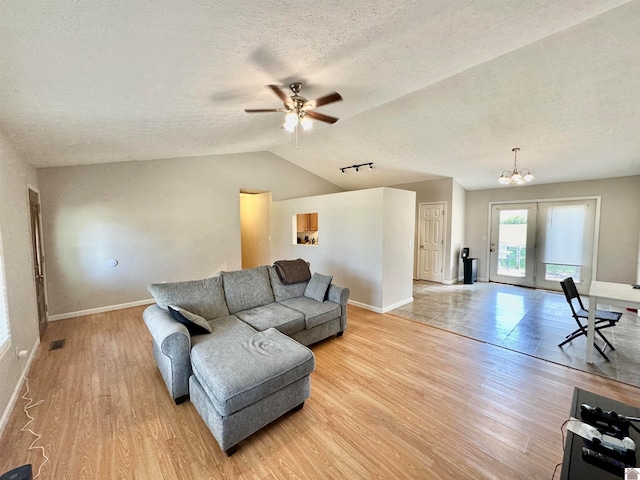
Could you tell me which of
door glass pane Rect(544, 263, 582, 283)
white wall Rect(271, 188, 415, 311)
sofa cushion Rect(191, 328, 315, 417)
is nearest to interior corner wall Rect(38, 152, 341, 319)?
white wall Rect(271, 188, 415, 311)

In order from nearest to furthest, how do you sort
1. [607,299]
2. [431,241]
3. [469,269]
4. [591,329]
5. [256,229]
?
[607,299]
[591,329]
[469,269]
[431,241]
[256,229]

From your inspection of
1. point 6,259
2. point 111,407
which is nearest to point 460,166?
point 111,407

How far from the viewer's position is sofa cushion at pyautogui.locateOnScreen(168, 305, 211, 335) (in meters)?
2.28

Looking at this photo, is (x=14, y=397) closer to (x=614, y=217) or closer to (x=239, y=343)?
(x=239, y=343)

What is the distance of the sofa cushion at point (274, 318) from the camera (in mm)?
2689

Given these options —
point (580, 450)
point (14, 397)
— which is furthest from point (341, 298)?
point (14, 397)

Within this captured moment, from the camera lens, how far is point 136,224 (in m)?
4.71

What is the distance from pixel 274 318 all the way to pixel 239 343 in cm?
67

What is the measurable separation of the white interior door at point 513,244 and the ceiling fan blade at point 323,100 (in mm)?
5968

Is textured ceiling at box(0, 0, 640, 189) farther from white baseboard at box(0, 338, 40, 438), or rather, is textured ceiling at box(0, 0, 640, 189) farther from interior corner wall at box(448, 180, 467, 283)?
white baseboard at box(0, 338, 40, 438)

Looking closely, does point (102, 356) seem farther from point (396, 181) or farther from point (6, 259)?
point (396, 181)

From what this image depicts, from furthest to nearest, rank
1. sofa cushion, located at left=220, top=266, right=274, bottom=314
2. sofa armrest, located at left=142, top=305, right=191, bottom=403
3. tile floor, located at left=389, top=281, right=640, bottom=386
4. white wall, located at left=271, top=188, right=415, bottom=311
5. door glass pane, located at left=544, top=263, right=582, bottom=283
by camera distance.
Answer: door glass pane, located at left=544, top=263, right=582, bottom=283, white wall, located at left=271, top=188, right=415, bottom=311, sofa cushion, located at left=220, top=266, right=274, bottom=314, tile floor, located at left=389, top=281, right=640, bottom=386, sofa armrest, located at left=142, top=305, right=191, bottom=403

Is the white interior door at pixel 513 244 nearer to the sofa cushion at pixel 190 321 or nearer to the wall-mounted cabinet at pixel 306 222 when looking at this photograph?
the wall-mounted cabinet at pixel 306 222

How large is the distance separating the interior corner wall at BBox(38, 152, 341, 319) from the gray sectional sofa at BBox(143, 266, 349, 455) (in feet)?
8.69
